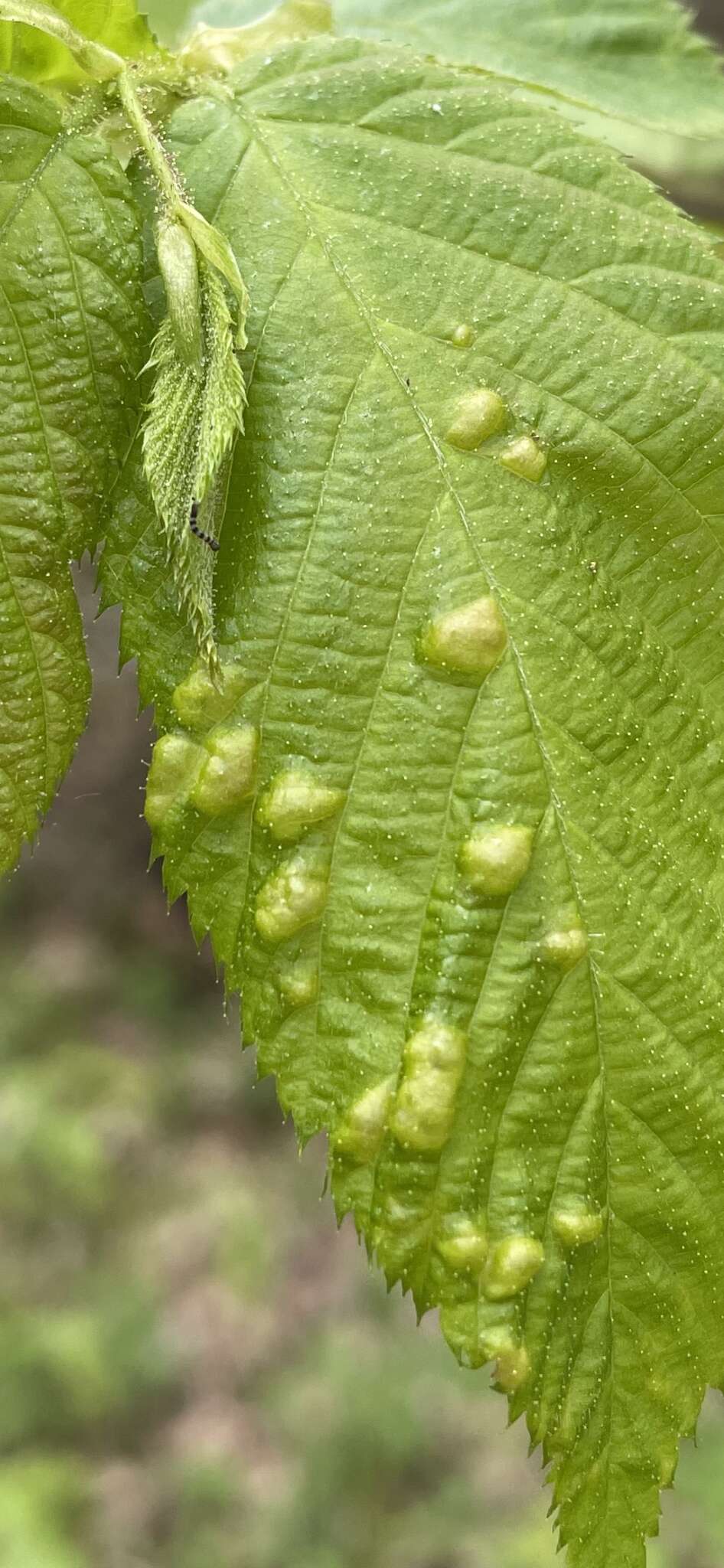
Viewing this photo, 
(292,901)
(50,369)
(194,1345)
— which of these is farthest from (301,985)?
(194,1345)

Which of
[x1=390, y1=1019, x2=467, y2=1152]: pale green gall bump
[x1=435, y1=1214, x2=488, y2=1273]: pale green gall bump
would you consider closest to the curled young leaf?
[x1=390, y1=1019, x2=467, y2=1152]: pale green gall bump

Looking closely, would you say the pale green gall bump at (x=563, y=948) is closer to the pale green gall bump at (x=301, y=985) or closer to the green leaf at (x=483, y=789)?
the green leaf at (x=483, y=789)

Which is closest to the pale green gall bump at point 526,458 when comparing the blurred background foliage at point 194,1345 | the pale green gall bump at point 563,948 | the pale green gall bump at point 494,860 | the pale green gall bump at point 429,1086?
the pale green gall bump at point 494,860

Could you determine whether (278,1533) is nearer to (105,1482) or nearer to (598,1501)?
(105,1482)

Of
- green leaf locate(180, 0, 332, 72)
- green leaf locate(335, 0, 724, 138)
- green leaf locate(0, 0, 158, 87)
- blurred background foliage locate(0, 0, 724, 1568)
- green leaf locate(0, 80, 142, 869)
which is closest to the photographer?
green leaf locate(0, 80, 142, 869)

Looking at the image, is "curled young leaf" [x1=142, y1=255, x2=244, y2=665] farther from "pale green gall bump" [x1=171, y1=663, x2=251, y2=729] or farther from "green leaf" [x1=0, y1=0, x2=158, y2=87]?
"green leaf" [x1=0, y1=0, x2=158, y2=87]

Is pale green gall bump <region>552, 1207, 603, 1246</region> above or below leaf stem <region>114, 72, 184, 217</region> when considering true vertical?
below

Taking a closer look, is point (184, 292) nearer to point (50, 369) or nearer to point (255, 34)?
point (50, 369)
